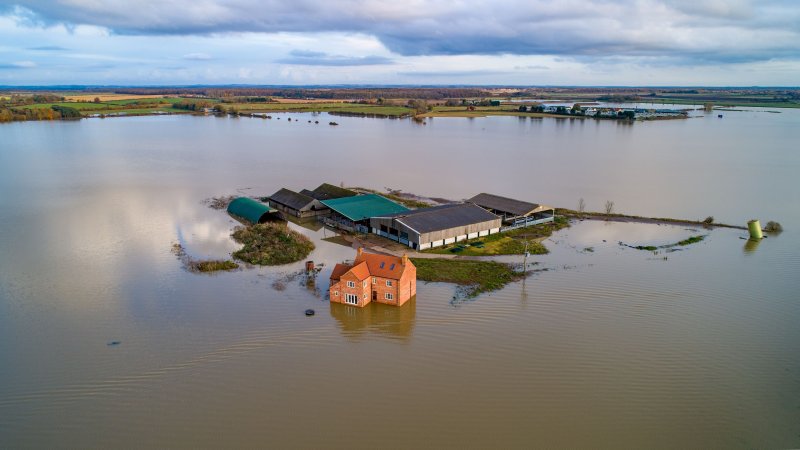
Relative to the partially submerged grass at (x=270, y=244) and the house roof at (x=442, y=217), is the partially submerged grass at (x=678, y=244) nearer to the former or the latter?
the house roof at (x=442, y=217)

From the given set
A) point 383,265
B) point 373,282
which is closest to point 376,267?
point 383,265

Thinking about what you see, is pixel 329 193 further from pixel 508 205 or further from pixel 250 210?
pixel 508 205

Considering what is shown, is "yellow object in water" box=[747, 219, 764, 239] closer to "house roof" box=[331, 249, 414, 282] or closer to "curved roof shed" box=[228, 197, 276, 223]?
"house roof" box=[331, 249, 414, 282]

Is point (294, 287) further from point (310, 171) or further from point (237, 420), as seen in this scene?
point (310, 171)

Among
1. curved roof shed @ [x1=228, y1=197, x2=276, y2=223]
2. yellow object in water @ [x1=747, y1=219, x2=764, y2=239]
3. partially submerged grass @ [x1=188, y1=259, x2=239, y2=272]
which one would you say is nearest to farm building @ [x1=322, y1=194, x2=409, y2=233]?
curved roof shed @ [x1=228, y1=197, x2=276, y2=223]

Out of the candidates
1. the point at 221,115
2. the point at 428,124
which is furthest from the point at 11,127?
the point at 428,124

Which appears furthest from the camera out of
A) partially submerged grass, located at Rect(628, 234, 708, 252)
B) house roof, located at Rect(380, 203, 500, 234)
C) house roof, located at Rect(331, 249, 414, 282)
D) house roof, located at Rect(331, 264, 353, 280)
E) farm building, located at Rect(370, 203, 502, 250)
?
partially submerged grass, located at Rect(628, 234, 708, 252)

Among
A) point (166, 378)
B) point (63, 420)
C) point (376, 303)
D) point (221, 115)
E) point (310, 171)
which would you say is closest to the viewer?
point (63, 420)
